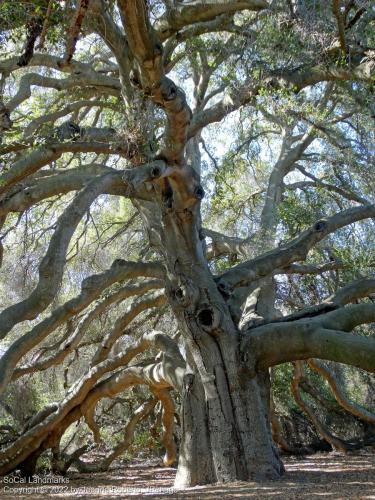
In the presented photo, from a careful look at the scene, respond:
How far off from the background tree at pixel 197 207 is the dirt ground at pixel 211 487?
1.50 ft

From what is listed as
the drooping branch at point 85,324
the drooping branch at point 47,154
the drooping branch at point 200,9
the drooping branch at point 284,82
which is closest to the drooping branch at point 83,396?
the drooping branch at point 85,324

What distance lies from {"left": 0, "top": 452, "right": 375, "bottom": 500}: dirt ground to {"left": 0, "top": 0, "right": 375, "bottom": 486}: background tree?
46 centimetres

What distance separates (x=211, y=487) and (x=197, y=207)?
3091mm

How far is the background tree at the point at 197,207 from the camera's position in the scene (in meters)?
5.71

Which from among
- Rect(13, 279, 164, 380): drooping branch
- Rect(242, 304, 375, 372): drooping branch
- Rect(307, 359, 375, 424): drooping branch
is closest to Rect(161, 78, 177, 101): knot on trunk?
Rect(242, 304, 375, 372): drooping branch

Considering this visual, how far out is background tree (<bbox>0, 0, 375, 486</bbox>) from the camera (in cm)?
571

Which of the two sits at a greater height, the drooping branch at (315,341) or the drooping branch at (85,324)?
the drooping branch at (85,324)

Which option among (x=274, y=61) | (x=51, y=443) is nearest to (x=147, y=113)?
(x=274, y=61)

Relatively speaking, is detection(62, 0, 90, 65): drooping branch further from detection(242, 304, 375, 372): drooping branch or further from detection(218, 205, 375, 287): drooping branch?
detection(218, 205, 375, 287): drooping branch

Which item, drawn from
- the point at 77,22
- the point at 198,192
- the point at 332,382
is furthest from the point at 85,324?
the point at 77,22

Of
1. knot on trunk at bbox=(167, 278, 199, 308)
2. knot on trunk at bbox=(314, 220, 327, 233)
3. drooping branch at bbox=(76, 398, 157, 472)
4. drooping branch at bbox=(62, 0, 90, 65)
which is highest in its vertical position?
knot on trunk at bbox=(314, 220, 327, 233)

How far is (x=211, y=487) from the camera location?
20.3 feet

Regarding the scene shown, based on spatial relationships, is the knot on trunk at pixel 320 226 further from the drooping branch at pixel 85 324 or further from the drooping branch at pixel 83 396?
the drooping branch at pixel 83 396

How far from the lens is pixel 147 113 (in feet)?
20.8
